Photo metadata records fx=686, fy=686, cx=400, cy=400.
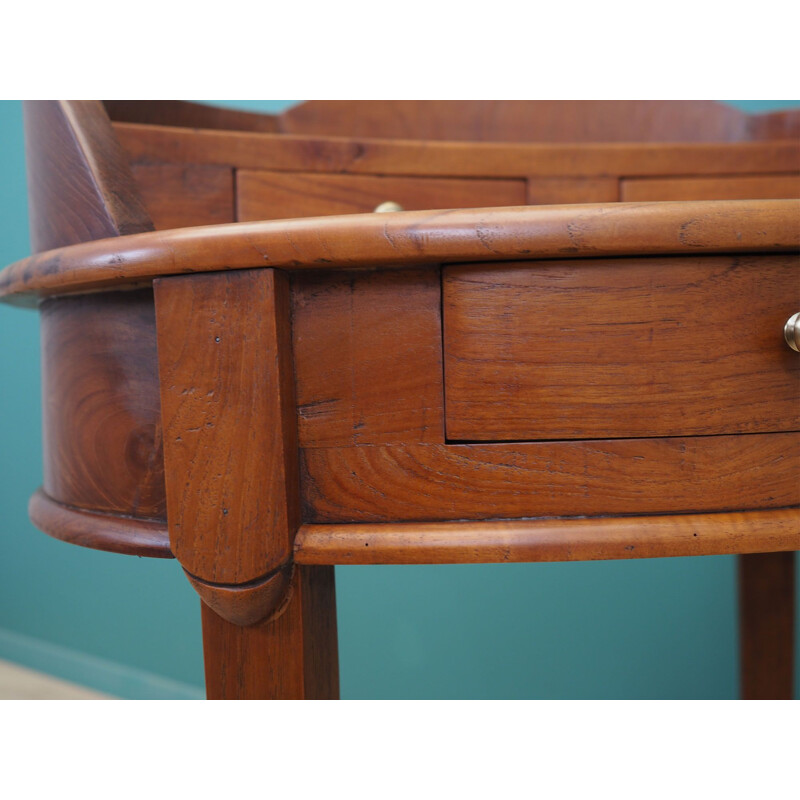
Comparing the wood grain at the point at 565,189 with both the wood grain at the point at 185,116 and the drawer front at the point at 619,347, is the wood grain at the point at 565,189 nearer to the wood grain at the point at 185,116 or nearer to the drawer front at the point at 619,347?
the wood grain at the point at 185,116

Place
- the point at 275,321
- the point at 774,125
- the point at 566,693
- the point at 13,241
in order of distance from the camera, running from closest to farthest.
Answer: the point at 275,321, the point at 774,125, the point at 566,693, the point at 13,241

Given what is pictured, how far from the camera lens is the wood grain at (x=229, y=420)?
274 millimetres

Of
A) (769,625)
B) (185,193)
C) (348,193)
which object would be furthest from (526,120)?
(769,625)

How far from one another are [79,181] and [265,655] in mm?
248

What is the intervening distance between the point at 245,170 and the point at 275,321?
0.32 meters

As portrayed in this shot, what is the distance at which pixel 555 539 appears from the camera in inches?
11.0

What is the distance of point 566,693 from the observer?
91 cm

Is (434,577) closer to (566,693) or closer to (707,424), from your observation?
(566,693)

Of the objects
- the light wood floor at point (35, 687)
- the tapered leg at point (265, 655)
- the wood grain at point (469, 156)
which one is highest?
the wood grain at point (469, 156)

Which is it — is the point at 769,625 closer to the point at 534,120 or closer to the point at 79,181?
the point at 534,120

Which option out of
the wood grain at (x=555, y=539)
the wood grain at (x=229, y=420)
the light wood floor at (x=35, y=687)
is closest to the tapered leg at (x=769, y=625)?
the wood grain at (x=555, y=539)

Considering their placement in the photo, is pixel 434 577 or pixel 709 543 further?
pixel 434 577

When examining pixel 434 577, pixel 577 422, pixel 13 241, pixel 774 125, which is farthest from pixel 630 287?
pixel 13 241

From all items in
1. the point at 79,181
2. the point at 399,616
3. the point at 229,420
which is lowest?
the point at 399,616
